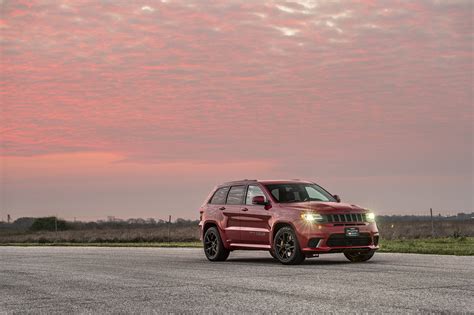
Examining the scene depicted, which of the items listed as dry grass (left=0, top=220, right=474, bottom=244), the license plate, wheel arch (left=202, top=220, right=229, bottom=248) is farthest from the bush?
the license plate

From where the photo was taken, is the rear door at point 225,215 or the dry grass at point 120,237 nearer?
the rear door at point 225,215

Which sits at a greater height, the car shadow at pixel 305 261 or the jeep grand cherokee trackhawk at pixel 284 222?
the jeep grand cherokee trackhawk at pixel 284 222

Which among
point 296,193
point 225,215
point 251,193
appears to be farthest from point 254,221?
point 296,193

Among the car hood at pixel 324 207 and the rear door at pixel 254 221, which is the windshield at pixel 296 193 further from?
the car hood at pixel 324 207

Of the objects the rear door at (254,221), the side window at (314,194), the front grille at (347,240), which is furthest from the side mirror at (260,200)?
the front grille at (347,240)

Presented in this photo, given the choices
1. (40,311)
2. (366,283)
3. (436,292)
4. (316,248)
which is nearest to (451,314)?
(436,292)

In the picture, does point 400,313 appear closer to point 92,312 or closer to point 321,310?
point 321,310

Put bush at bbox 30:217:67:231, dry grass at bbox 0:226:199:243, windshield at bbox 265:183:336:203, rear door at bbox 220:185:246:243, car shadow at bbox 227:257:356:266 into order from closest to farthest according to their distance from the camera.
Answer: car shadow at bbox 227:257:356:266 < windshield at bbox 265:183:336:203 < rear door at bbox 220:185:246:243 < dry grass at bbox 0:226:199:243 < bush at bbox 30:217:67:231

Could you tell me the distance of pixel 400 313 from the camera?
8852mm

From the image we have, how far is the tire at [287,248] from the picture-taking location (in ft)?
53.5

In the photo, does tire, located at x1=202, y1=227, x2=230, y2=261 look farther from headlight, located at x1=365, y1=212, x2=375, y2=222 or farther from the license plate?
headlight, located at x1=365, y1=212, x2=375, y2=222

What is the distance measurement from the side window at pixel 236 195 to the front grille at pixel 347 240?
277 centimetres

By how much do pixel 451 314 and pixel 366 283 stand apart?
3.40 meters

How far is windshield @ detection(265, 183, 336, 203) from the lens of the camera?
57.9 ft
